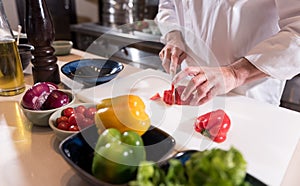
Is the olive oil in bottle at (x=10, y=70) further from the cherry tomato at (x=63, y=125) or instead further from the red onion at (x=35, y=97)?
the cherry tomato at (x=63, y=125)

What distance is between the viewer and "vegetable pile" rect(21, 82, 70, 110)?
651 millimetres

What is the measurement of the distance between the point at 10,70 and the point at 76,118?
34cm

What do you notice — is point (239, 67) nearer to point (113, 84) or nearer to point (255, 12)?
point (255, 12)

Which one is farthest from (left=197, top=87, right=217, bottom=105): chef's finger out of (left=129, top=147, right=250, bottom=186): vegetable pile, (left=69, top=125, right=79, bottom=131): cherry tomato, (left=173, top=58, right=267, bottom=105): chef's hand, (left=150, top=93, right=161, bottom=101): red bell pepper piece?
(left=129, top=147, right=250, bottom=186): vegetable pile

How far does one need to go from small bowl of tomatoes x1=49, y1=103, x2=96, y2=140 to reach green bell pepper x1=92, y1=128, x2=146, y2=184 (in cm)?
15

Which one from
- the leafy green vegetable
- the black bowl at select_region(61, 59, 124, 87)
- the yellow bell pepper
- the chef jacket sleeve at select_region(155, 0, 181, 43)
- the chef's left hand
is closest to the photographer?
the leafy green vegetable

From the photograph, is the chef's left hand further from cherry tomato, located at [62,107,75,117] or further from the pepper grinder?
the pepper grinder

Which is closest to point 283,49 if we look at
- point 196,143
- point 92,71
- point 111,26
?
point 196,143

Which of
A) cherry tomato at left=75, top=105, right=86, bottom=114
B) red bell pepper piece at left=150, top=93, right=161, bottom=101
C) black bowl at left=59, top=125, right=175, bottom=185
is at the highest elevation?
black bowl at left=59, top=125, right=175, bottom=185

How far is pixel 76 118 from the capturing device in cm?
59

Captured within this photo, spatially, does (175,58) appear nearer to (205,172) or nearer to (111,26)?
(205,172)

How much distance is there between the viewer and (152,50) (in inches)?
59.1

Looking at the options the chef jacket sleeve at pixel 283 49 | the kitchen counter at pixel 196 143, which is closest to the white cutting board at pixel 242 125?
the kitchen counter at pixel 196 143

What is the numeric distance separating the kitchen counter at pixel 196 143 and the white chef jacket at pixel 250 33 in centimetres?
12
